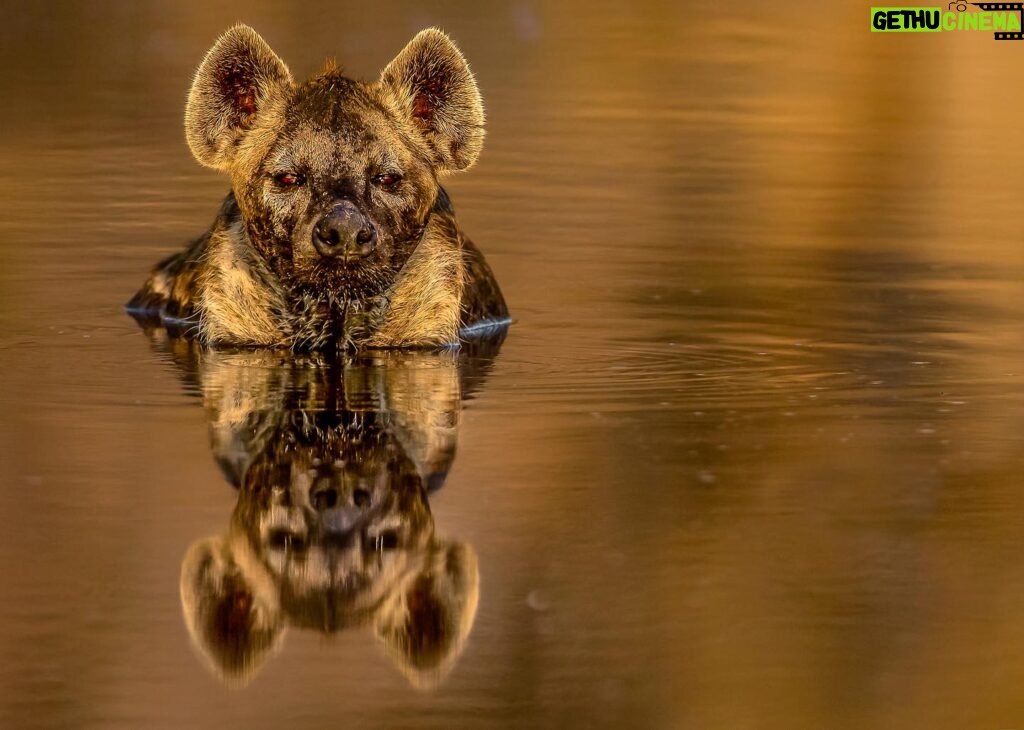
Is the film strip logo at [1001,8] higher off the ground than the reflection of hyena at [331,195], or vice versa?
the film strip logo at [1001,8]

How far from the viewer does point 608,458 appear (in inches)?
243

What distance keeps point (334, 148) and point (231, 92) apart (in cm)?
47

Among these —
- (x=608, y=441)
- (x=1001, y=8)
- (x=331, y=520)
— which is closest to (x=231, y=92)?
(x=608, y=441)

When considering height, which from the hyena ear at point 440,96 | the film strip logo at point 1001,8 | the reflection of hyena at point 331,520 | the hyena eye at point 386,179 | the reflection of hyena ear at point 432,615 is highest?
the film strip logo at point 1001,8

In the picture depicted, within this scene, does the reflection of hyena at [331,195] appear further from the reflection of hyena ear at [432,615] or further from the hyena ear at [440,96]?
the reflection of hyena ear at [432,615]

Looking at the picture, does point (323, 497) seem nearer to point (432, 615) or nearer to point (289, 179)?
point (432, 615)

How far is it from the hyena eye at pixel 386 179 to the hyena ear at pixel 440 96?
323 millimetres

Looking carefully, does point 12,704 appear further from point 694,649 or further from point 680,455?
point 680,455

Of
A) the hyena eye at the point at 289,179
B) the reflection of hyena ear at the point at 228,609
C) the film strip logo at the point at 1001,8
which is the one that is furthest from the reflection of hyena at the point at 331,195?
the film strip logo at the point at 1001,8

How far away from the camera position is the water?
176 inches

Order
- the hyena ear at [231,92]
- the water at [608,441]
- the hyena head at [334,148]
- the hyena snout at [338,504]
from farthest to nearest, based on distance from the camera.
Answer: the hyena ear at [231,92] < the hyena head at [334,148] < the hyena snout at [338,504] < the water at [608,441]

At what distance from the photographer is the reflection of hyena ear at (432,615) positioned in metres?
4.58

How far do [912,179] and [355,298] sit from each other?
16.6 ft

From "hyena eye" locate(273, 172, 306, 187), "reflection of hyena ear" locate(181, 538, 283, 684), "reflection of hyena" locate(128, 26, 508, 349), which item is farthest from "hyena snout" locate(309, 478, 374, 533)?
"hyena eye" locate(273, 172, 306, 187)
